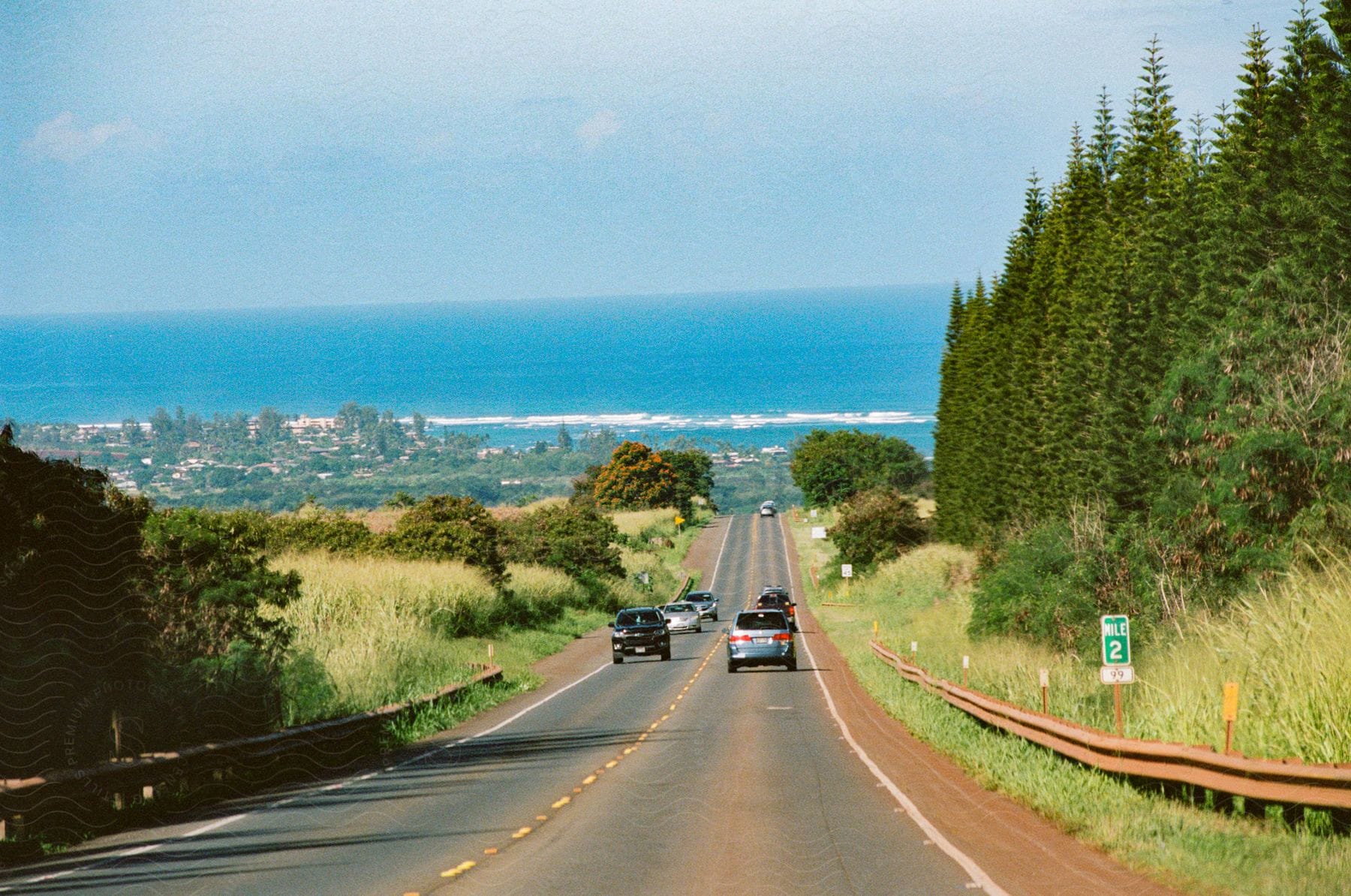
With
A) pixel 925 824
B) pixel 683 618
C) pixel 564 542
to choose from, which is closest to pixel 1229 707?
pixel 925 824

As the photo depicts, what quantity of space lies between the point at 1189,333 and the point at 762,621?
1476 centimetres

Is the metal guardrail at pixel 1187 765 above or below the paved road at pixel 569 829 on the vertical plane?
above

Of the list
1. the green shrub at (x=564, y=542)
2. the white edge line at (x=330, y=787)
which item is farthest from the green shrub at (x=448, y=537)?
the green shrub at (x=564, y=542)

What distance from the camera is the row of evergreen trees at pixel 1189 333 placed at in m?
30.0

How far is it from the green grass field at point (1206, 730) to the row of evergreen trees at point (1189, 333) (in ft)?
19.3

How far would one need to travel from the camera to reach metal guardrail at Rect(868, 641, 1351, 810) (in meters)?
10.3

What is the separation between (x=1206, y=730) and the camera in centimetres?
1487

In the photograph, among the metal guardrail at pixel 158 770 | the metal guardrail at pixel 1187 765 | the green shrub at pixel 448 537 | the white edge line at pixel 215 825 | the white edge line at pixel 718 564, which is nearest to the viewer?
the metal guardrail at pixel 1187 765

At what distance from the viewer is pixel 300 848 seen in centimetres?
1332

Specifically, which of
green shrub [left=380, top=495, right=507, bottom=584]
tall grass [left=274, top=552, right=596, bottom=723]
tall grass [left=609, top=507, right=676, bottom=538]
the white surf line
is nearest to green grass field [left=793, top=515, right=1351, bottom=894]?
the white surf line

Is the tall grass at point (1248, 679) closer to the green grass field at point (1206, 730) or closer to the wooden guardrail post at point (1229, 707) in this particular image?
Result: the green grass field at point (1206, 730)

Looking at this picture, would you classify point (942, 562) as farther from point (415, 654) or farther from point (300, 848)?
point (300, 848)

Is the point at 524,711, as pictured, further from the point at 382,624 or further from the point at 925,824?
the point at 925,824

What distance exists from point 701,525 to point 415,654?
11477 cm
